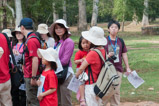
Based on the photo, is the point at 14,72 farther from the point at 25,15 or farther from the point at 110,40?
the point at 25,15

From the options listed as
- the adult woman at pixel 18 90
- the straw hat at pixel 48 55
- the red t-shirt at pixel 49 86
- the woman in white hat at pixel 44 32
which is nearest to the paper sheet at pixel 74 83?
the red t-shirt at pixel 49 86

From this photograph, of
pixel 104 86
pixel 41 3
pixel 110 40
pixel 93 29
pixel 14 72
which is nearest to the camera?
pixel 104 86

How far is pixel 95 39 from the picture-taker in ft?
15.2

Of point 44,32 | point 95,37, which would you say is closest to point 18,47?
point 44,32

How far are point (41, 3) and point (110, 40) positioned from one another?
13244 mm

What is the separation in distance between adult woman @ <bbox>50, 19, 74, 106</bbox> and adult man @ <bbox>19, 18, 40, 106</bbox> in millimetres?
432

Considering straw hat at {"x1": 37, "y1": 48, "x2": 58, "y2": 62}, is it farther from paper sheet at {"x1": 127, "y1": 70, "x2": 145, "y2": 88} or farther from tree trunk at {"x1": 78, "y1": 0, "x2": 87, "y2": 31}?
tree trunk at {"x1": 78, "y1": 0, "x2": 87, "y2": 31}

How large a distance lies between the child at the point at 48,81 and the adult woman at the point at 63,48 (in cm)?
67

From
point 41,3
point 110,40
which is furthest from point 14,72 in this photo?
point 41,3

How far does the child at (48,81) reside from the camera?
448 cm

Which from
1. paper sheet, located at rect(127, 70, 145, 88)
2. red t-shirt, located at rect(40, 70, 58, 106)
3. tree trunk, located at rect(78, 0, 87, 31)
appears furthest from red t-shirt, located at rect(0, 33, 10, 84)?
tree trunk, located at rect(78, 0, 87, 31)

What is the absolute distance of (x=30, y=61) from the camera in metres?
5.11

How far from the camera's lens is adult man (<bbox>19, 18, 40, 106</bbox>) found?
4.98 m

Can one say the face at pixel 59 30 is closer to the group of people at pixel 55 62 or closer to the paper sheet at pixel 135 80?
the group of people at pixel 55 62
